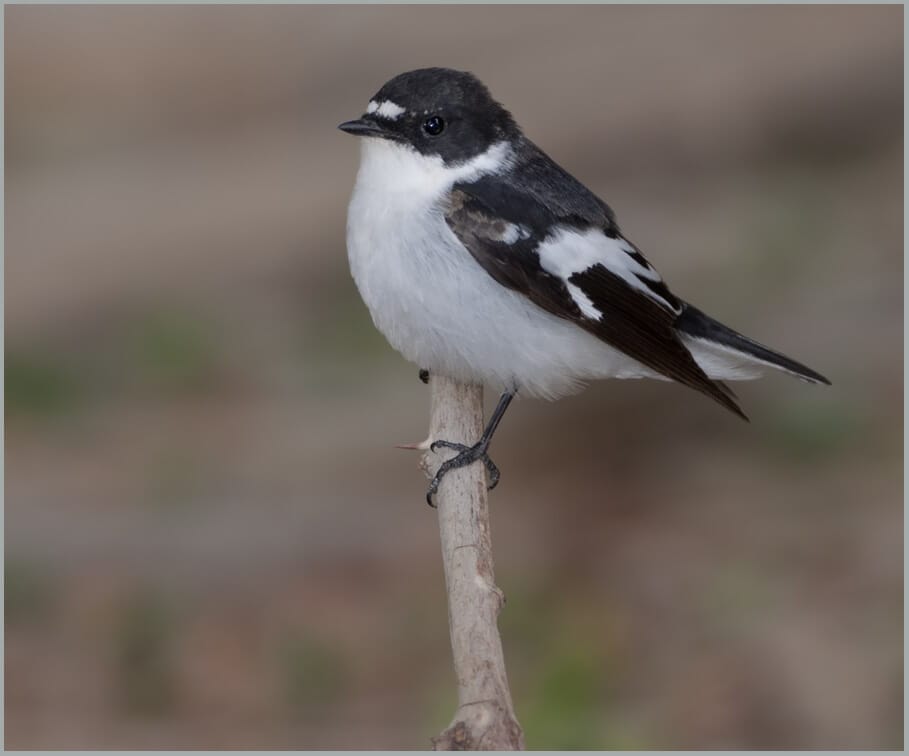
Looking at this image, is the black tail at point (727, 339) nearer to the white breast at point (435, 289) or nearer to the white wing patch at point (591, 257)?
the white wing patch at point (591, 257)

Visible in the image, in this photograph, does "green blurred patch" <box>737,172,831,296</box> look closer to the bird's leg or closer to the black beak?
the bird's leg

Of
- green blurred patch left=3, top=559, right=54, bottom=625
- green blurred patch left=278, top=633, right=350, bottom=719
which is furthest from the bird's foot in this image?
green blurred patch left=3, top=559, right=54, bottom=625

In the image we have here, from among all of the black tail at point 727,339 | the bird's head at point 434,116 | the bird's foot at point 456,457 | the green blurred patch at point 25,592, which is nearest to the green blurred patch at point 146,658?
the green blurred patch at point 25,592

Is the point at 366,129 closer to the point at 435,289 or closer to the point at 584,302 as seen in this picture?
the point at 435,289

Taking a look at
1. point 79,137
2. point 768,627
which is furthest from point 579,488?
point 79,137

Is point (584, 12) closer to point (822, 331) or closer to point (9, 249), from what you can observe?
point (822, 331)

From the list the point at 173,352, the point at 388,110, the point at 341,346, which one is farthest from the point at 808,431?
the point at 388,110
